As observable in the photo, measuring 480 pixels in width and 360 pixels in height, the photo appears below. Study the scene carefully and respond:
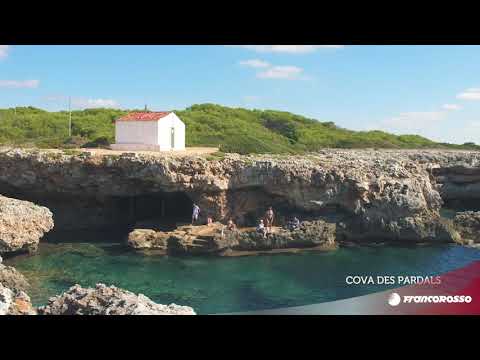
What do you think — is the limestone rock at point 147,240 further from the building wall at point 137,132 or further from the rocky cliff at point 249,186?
the building wall at point 137,132

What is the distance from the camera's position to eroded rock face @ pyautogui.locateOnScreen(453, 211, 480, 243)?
2369 centimetres

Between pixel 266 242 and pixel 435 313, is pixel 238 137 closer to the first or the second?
pixel 266 242

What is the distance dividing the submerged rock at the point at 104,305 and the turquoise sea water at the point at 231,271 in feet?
14.2

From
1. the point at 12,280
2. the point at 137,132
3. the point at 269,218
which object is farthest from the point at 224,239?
the point at 12,280

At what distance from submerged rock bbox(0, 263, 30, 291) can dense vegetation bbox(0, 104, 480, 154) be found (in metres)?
13.5

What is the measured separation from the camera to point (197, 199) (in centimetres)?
2256

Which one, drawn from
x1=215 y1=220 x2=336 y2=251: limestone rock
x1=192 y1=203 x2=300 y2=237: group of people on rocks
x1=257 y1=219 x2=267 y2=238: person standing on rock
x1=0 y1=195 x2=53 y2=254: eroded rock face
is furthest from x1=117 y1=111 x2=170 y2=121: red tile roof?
x1=257 y1=219 x2=267 y2=238: person standing on rock

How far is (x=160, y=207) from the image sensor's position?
25500 millimetres

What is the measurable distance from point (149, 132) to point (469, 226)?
17.4 metres

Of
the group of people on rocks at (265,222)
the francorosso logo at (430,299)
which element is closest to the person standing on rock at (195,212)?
the group of people on rocks at (265,222)

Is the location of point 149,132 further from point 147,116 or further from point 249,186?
point 249,186

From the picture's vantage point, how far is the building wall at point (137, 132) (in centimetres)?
2494

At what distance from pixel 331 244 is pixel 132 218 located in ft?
34.4
